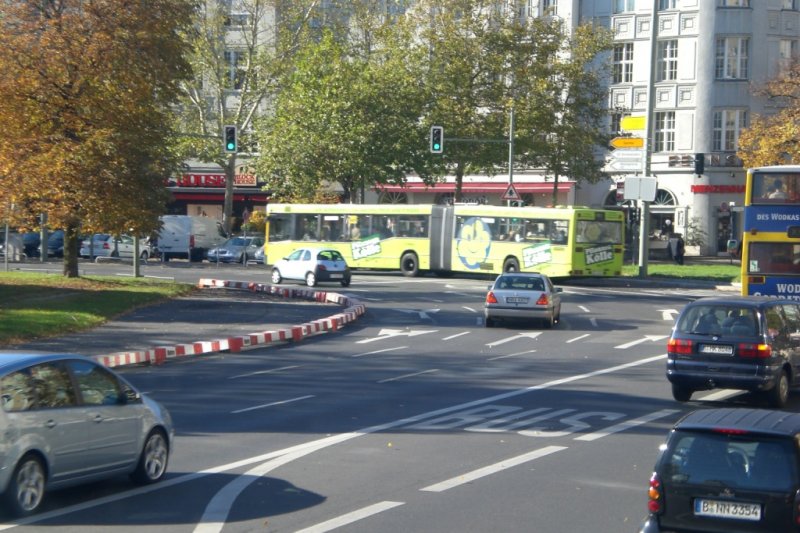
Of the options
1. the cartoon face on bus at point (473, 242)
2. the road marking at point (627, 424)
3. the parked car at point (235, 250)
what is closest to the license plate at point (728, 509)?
the road marking at point (627, 424)

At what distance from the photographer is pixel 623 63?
65.6 metres

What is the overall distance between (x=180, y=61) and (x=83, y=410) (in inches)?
1091

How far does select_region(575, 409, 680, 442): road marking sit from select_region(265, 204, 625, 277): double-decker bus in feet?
96.5

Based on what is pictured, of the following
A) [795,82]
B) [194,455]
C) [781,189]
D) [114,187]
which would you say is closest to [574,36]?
[795,82]

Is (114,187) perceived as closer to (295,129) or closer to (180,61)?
(180,61)

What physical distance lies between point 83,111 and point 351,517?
26.2 m

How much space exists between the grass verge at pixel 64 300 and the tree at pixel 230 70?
28164 mm

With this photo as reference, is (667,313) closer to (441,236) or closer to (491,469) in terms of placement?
(441,236)

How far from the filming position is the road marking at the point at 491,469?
35.9 feet

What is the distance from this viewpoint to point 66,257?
3697cm

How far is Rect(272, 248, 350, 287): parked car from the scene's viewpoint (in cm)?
4275

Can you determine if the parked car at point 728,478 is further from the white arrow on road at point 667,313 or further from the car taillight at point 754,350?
the white arrow on road at point 667,313

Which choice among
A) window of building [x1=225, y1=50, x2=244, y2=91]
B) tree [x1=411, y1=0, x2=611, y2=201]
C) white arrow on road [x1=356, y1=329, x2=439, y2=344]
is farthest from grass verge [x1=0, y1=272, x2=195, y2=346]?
window of building [x1=225, y1=50, x2=244, y2=91]

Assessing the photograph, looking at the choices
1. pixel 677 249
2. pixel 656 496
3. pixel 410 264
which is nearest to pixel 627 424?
pixel 656 496
